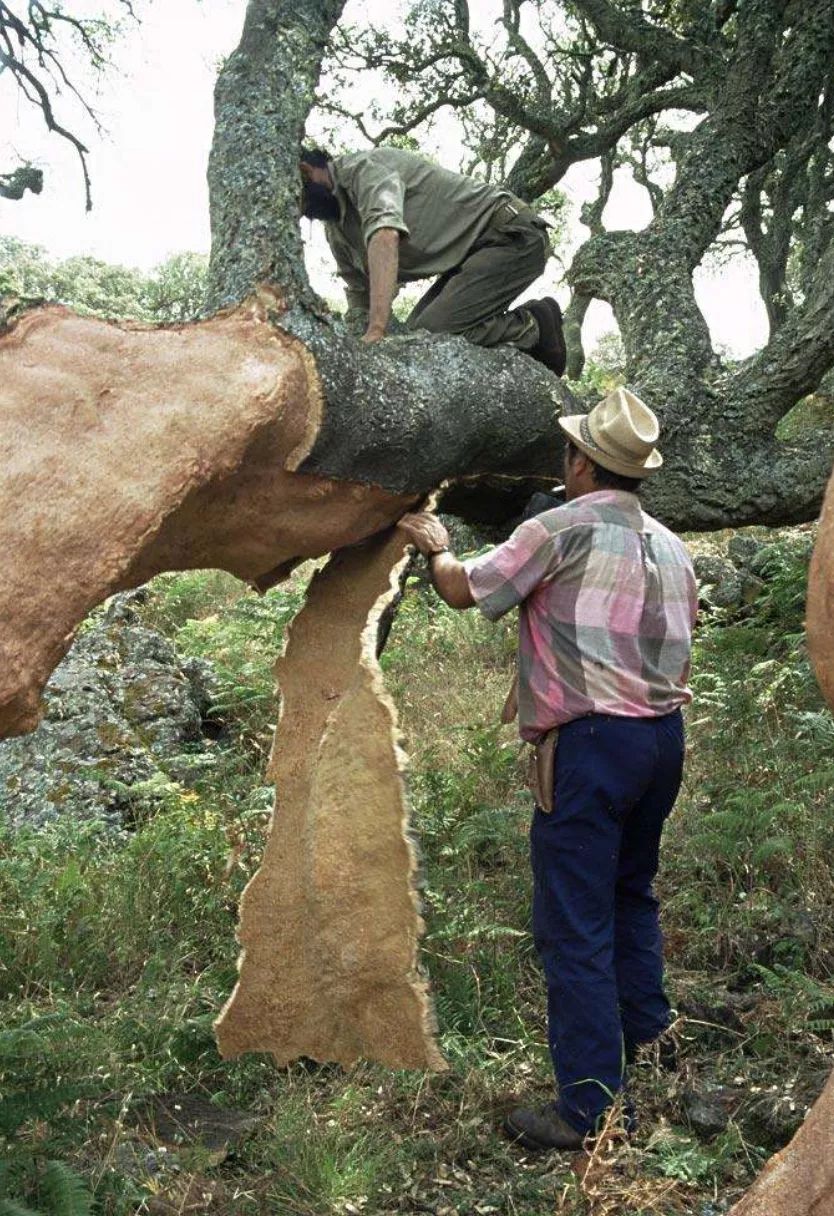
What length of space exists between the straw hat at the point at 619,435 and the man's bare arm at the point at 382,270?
914 millimetres

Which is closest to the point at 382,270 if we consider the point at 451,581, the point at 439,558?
the point at 439,558

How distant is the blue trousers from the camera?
12.6ft

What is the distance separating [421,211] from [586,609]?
2.01 m

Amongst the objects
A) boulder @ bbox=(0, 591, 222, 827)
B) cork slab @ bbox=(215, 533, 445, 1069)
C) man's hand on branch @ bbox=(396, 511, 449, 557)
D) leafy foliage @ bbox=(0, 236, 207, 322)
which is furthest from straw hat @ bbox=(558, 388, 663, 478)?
leafy foliage @ bbox=(0, 236, 207, 322)

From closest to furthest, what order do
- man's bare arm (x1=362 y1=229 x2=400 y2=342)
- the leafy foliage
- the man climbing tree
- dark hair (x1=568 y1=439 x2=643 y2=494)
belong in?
1. dark hair (x1=568 y1=439 x2=643 y2=494)
2. man's bare arm (x1=362 y1=229 x2=400 y2=342)
3. the man climbing tree
4. the leafy foliage

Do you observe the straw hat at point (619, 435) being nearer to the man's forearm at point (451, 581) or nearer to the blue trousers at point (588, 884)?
the man's forearm at point (451, 581)

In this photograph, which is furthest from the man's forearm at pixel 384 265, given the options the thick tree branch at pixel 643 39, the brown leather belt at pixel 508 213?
the thick tree branch at pixel 643 39

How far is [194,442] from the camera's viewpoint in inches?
130

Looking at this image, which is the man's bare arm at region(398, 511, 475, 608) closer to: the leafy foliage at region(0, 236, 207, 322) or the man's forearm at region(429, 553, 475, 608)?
the man's forearm at region(429, 553, 475, 608)

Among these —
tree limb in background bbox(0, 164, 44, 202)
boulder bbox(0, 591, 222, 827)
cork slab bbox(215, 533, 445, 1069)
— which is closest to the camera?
cork slab bbox(215, 533, 445, 1069)

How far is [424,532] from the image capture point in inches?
164

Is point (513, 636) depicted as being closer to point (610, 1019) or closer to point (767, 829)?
point (767, 829)

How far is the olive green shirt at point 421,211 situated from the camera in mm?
4852

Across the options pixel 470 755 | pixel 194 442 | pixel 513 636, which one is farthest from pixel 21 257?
pixel 194 442
